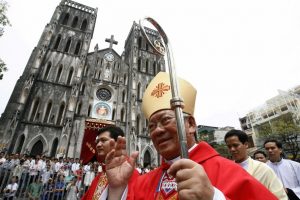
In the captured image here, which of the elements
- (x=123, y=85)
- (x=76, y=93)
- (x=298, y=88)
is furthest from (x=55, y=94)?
(x=298, y=88)

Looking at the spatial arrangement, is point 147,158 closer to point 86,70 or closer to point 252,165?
point 86,70

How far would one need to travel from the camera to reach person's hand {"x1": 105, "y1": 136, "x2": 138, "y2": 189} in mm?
1818

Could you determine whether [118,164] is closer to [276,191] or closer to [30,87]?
[276,191]

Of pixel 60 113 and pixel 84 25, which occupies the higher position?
pixel 84 25

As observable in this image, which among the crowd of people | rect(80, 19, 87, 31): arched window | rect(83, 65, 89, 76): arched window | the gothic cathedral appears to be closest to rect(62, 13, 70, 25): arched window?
the gothic cathedral

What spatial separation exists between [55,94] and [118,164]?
1911 cm

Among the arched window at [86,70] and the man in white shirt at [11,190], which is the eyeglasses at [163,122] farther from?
the arched window at [86,70]

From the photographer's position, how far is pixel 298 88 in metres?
35.0

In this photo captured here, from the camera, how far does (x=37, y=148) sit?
16266 millimetres

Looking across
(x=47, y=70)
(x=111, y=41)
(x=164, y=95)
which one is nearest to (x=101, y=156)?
(x=164, y=95)

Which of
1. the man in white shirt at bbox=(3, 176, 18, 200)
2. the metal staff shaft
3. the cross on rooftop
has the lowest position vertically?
the man in white shirt at bbox=(3, 176, 18, 200)

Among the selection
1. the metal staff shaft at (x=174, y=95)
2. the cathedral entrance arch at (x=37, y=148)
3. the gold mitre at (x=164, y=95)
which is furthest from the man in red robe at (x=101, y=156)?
the cathedral entrance arch at (x=37, y=148)

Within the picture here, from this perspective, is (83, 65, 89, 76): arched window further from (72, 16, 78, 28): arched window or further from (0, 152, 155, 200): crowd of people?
(0, 152, 155, 200): crowd of people

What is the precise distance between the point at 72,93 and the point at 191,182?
19.4 meters
